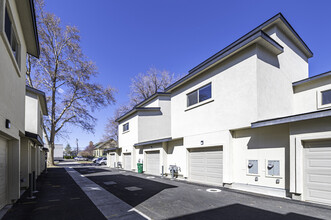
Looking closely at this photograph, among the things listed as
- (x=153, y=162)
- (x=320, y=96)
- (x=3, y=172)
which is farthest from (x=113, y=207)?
(x=153, y=162)

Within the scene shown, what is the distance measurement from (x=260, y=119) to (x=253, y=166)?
2170 mm

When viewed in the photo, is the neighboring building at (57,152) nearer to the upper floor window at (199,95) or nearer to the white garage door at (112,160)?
the white garage door at (112,160)

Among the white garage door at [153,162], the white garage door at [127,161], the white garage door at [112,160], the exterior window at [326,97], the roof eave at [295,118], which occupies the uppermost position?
the exterior window at [326,97]

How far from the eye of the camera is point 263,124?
27.7 feet

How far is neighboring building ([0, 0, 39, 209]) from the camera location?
5868mm

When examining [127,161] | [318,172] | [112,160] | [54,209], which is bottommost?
[112,160]

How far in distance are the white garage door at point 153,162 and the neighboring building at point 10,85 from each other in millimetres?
11073

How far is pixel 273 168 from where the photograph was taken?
8.54 meters

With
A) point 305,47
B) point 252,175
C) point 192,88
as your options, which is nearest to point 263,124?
point 252,175

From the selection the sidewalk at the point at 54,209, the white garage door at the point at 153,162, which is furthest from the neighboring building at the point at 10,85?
the white garage door at the point at 153,162

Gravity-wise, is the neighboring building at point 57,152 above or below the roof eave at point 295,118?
below

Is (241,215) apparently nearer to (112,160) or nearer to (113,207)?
(113,207)

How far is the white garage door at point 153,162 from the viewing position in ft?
57.8

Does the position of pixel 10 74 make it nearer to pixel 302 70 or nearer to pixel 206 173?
pixel 206 173
